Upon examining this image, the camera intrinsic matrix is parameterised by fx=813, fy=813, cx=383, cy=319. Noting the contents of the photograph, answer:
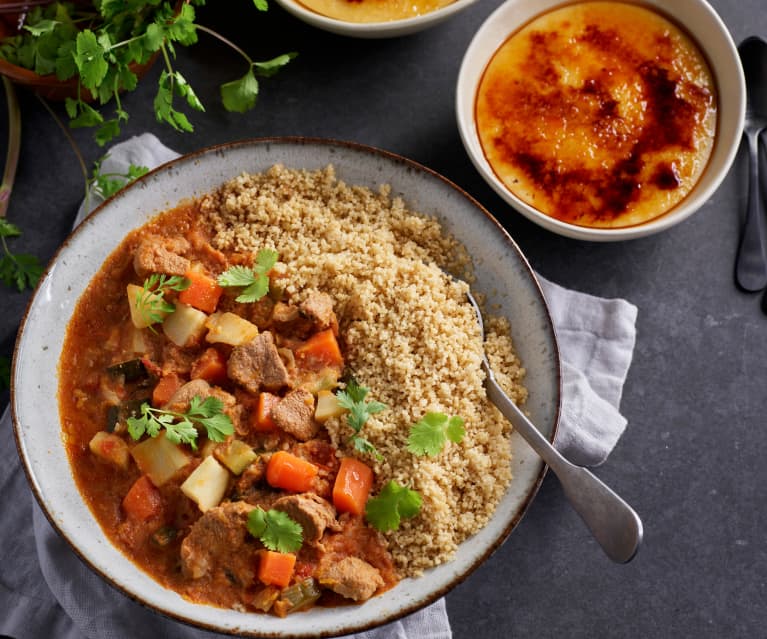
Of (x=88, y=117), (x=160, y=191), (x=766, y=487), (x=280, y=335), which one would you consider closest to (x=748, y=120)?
(x=766, y=487)

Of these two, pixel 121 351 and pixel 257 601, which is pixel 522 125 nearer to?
pixel 121 351

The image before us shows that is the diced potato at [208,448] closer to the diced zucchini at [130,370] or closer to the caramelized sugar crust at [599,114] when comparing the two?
the diced zucchini at [130,370]

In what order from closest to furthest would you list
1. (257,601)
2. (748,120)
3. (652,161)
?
(257,601) < (652,161) < (748,120)

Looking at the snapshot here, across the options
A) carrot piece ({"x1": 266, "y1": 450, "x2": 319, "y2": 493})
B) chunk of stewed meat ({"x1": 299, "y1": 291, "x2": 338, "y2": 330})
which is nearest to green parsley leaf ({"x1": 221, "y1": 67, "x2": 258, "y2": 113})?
chunk of stewed meat ({"x1": 299, "y1": 291, "x2": 338, "y2": 330})

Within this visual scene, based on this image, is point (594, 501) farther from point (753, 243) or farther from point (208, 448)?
point (753, 243)

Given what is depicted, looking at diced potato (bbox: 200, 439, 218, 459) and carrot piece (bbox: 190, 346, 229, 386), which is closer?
diced potato (bbox: 200, 439, 218, 459)

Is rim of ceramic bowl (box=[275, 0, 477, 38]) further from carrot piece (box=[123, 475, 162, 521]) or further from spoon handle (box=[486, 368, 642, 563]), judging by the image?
carrot piece (box=[123, 475, 162, 521])

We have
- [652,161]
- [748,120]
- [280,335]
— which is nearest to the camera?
[280,335]

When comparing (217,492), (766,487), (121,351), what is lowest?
(766,487)
